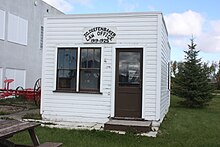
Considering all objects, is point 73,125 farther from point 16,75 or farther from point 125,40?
point 16,75

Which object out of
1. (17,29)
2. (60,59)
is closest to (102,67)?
(60,59)

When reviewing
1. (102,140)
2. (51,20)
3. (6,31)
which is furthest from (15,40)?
(102,140)

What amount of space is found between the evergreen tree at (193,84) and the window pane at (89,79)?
8762 mm

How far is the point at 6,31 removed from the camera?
1641 cm

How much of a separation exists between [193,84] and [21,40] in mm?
9977

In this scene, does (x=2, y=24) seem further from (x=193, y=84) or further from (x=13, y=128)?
(x=13, y=128)

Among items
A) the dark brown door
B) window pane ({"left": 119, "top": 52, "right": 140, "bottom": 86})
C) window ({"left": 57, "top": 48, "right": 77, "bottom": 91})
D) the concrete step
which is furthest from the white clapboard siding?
window ({"left": 57, "top": 48, "right": 77, "bottom": 91})

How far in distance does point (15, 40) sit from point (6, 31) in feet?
3.29

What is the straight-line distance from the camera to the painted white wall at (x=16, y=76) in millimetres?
16750

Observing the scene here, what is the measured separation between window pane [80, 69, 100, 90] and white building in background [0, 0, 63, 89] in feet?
25.9

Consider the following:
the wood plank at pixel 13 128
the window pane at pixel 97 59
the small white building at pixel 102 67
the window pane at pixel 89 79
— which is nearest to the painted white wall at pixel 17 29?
the small white building at pixel 102 67

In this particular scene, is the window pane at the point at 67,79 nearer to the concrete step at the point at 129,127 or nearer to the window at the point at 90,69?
the window at the point at 90,69

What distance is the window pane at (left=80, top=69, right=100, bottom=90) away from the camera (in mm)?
9609

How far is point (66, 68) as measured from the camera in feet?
32.3
